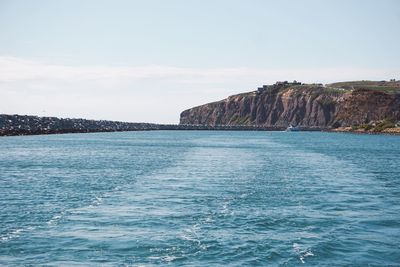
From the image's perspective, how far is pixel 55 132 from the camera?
649ft

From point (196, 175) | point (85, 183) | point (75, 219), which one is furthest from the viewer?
point (196, 175)

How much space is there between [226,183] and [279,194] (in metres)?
8.23

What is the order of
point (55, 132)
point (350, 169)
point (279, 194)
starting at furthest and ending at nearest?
point (55, 132) < point (350, 169) < point (279, 194)

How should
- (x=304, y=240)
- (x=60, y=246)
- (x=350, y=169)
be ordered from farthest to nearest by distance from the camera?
(x=350, y=169) < (x=304, y=240) < (x=60, y=246)

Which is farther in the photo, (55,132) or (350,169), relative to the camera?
(55,132)

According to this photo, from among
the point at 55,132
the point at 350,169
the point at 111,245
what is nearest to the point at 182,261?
the point at 111,245

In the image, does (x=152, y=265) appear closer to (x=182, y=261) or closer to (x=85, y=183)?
(x=182, y=261)

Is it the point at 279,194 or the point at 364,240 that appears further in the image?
the point at 279,194

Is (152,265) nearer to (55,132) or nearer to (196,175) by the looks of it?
(196,175)

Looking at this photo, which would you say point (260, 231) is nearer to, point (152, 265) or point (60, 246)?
point (152, 265)

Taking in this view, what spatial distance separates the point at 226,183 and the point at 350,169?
26013mm

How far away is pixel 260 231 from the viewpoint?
94.8 feet

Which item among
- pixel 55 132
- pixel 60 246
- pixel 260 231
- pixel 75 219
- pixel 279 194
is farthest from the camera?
pixel 55 132

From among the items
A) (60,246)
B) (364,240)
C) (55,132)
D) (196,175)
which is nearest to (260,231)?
(364,240)
